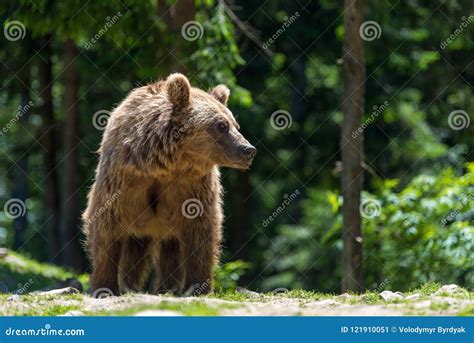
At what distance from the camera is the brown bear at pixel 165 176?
9422mm

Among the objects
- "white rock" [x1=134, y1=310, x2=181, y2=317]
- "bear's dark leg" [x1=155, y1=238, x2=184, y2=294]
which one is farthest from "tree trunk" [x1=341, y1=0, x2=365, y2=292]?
"white rock" [x1=134, y1=310, x2=181, y2=317]

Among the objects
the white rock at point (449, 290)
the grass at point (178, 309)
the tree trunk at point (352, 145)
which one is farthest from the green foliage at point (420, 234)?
the grass at point (178, 309)

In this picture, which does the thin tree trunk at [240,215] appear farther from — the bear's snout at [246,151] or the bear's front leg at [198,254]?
the bear's snout at [246,151]

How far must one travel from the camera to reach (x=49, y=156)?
66.0 feet

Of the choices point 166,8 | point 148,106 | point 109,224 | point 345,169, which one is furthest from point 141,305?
point 166,8

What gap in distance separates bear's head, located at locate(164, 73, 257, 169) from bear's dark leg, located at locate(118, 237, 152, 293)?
1306 millimetres

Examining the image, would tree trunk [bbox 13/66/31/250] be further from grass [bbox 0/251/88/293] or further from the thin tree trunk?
the thin tree trunk

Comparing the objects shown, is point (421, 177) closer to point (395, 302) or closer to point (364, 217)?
point (364, 217)

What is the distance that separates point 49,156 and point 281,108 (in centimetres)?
490

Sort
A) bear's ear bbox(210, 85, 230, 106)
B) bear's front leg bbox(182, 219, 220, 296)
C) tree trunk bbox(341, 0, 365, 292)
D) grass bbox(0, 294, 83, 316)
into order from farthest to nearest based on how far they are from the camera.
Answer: tree trunk bbox(341, 0, 365, 292) → bear's ear bbox(210, 85, 230, 106) → bear's front leg bbox(182, 219, 220, 296) → grass bbox(0, 294, 83, 316)

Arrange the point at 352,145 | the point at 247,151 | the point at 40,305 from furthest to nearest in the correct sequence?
1. the point at 352,145
2. the point at 247,151
3. the point at 40,305

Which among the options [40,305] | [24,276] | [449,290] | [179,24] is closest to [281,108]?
[179,24]

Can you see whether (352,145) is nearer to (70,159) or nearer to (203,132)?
(203,132)

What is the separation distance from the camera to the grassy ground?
7305 mm
